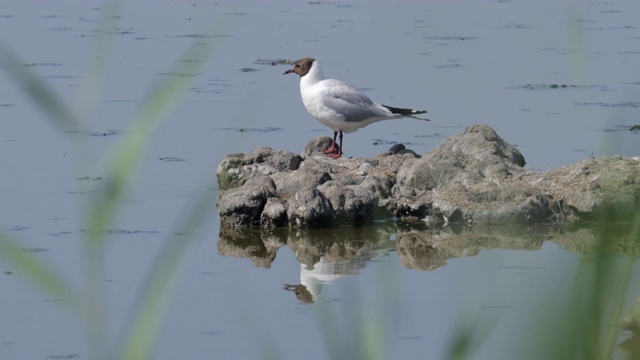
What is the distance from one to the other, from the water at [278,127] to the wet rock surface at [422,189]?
32 centimetres

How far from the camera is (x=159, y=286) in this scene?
3.00 m

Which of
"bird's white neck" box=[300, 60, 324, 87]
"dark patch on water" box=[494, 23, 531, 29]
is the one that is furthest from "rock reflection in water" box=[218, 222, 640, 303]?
"dark patch on water" box=[494, 23, 531, 29]

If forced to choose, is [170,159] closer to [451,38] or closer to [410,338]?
[410,338]

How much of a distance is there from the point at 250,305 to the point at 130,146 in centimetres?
364

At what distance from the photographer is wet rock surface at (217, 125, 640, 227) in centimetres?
836

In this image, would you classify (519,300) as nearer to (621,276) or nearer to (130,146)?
(621,276)

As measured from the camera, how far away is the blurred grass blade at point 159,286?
3.00 metres

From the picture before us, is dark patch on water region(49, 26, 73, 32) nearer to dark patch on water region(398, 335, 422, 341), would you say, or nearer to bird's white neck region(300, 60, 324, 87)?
bird's white neck region(300, 60, 324, 87)

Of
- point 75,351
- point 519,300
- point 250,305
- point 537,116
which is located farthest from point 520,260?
point 537,116

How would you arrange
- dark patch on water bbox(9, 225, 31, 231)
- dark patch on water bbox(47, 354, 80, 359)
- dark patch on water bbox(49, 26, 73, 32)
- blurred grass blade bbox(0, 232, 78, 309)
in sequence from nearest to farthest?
1. blurred grass blade bbox(0, 232, 78, 309)
2. dark patch on water bbox(47, 354, 80, 359)
3. dark patch on water bbox(9, 225, 31, 231)
4. dark patch on water bbox(49, 26, 73, 32)

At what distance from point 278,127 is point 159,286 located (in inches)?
330

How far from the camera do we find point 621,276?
294 centimetres

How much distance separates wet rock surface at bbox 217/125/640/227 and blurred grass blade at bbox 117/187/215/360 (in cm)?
521

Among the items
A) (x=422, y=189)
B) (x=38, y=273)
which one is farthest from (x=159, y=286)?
(x=422, y=189)
